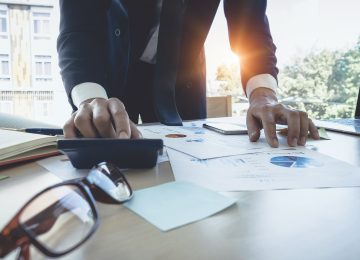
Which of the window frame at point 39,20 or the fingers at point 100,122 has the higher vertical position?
the window frame at point 39,20

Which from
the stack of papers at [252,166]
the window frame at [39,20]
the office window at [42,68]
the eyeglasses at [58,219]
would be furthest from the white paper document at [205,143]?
the window frame at [39,20]

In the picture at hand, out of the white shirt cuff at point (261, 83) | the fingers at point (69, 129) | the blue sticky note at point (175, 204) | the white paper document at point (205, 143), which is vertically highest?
the white shirt cuff at point (261, 83)

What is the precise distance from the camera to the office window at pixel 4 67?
3.45 m

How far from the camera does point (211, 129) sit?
734mm

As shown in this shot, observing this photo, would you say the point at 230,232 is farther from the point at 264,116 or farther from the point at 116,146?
the point at 264,116

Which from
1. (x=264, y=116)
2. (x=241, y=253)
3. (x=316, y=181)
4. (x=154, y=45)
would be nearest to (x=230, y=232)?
(x=241, y=253)

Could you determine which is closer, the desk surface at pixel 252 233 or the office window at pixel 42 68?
the desk surface at pixel 252 233

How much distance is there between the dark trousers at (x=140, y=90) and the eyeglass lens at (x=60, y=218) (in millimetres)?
756

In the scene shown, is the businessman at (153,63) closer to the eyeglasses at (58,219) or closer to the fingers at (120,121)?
the fingers at (120,121)

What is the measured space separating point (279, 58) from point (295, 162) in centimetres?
289

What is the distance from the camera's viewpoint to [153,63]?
3.12 ft

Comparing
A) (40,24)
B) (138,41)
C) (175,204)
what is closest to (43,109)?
(40,24)

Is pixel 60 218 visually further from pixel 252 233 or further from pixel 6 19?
pixel 6 19

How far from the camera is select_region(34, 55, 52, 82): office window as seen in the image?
134 inches
